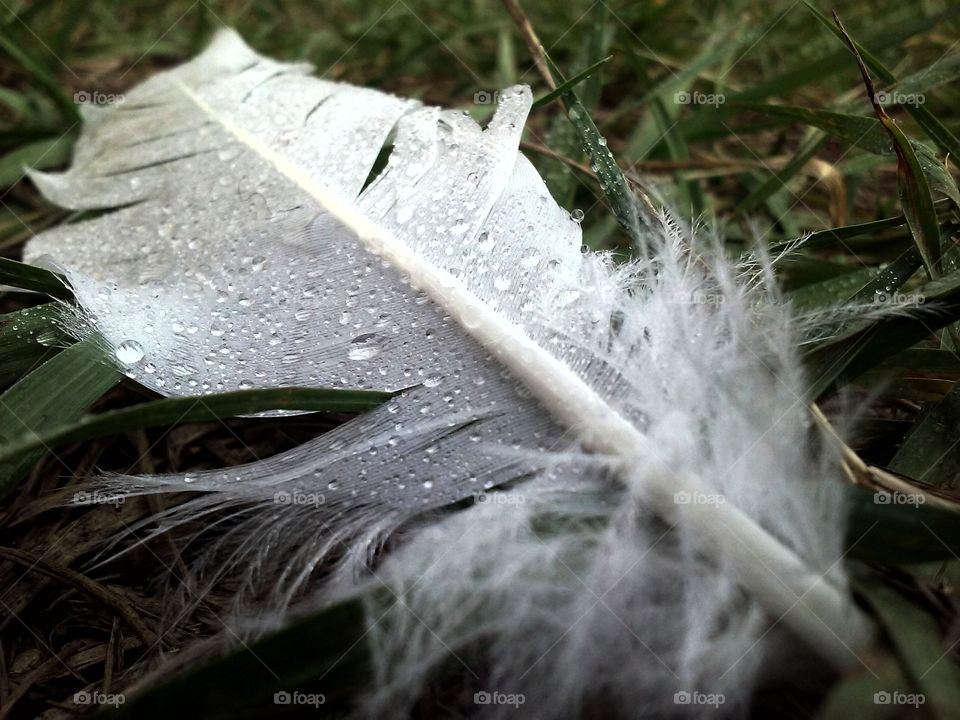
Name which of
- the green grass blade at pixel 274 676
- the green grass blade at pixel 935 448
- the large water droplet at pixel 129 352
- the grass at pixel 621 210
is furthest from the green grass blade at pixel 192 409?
the green grass blade at pixel 935 448

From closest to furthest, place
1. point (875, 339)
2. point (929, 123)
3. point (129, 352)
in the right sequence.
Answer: point (875, 339)
point (129, 352)
point (929, 123)

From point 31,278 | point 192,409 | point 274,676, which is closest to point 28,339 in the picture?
point 31,278

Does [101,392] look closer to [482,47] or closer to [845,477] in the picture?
[845,477]

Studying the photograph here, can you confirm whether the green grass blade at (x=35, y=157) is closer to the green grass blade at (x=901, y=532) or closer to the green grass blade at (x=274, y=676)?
the green grass blade at (x=274, y=676)

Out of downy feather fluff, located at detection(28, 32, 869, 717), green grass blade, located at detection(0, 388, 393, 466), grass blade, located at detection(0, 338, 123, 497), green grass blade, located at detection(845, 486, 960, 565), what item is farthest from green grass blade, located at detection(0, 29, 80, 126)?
green grass blade, located at detection(845, 486, 960, 565)

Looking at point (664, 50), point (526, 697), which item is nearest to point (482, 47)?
point (664, 50)

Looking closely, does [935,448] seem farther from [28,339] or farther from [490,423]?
[28,339]

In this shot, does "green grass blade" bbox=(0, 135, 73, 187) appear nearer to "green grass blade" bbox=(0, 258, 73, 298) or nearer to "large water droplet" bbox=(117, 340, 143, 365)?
"green grass blade" bbox=(0, 258, 73, 298)
